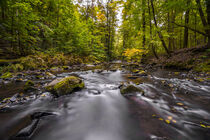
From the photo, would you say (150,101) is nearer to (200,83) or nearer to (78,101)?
(78,101)

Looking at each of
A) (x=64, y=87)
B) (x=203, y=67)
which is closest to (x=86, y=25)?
(x=64, y=87)

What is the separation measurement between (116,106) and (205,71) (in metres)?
5.82

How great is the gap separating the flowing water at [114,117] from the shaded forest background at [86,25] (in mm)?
6133

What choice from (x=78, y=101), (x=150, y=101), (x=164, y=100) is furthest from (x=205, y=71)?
(x=78, y=101)

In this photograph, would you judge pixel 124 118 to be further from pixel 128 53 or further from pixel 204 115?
pixel 128 53

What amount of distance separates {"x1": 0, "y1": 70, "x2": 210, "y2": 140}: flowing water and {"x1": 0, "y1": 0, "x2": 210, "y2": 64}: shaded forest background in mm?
6133

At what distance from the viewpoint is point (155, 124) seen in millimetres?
1782

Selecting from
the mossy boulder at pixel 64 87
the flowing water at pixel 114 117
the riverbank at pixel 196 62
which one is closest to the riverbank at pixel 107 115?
the flowing water at pixel 114 117

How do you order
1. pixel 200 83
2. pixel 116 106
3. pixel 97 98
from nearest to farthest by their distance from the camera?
pixel 116 106, pixel 97 98, pixel 200 83

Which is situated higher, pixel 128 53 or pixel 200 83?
pixel 128 53

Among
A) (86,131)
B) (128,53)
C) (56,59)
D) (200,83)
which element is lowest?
(86,131)

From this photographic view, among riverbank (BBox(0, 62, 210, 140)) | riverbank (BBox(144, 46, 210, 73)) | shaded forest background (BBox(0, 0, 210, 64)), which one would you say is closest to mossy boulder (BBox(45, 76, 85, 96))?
riverbank (BBox(0, 62, 210, 140))

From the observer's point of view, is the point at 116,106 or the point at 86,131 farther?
the point at 116,106

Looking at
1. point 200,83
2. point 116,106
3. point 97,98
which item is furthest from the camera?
point 200,83
